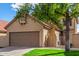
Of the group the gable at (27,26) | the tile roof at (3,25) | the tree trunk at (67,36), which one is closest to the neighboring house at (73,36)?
the tree trunk at (67,36)

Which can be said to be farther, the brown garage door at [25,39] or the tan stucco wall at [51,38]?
the brown garage door at [25,39]

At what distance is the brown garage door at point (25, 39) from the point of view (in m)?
19.7

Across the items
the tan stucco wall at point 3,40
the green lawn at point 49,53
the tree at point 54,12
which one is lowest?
the green lawn at point 49,53

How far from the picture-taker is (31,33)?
19.9 meters

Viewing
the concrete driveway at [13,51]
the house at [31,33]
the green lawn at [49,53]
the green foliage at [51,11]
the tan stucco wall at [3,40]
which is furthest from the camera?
the tan stucco wall at [3,40]

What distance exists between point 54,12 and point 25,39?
92.4 inches

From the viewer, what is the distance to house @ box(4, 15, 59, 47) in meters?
19.4

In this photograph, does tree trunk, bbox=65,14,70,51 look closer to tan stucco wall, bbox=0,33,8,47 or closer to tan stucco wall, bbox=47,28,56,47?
tan stucco wall, bbox=47,28,56,47

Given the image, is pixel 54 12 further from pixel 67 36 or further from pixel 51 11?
pixel 67 36

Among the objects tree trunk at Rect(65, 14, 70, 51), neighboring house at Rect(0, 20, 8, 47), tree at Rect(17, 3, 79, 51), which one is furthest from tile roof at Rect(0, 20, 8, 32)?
tree trunk at Rect(65, 14, 70, 51)

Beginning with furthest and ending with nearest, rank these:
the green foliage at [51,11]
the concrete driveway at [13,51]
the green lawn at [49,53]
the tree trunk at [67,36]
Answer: the tree trunk at [67,36], the green foliage at [51,11], the concrete driveway at [13,51], the green lawn at [49,53]

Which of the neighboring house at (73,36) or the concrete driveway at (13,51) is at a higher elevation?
the neighboring house at (73,36)

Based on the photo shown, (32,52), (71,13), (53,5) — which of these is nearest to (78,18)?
(71,13)

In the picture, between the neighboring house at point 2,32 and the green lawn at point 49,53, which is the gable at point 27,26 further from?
the green lawn at point 49,53
